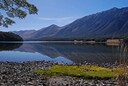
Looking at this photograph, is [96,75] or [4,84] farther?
[96,75]

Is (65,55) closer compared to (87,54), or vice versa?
(65,55)

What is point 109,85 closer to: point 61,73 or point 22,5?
point 61,73

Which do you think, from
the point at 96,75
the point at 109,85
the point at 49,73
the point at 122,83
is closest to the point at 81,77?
the point at 96,75

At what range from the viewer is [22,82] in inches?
789

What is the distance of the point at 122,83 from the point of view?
10438 millimetres

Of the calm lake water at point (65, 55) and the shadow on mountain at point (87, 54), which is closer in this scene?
the shadow on mountain at point (87, 54)

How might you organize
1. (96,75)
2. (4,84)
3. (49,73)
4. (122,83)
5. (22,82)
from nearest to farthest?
1. (122,83)
2. (4,84)
3. (22,82)
4. (96,75)
5. (49,73)

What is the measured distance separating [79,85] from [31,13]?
1011 cm

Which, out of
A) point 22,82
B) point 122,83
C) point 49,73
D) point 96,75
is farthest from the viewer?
point 49,73

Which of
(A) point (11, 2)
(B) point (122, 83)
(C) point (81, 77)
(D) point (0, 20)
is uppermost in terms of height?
(A) point (11, 2)

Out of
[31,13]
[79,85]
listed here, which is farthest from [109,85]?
[31,13]

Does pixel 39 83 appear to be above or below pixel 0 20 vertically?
below

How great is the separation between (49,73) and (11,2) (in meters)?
7.23

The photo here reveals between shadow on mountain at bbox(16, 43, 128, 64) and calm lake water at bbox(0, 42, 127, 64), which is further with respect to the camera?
calm lake water at bbox(0, 42, 127, 64)
